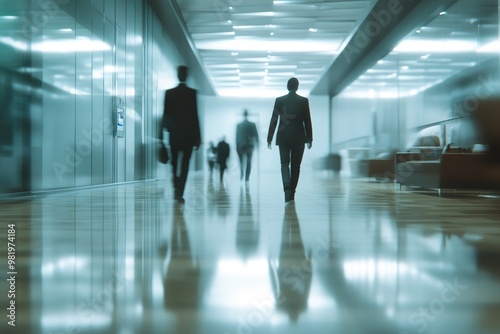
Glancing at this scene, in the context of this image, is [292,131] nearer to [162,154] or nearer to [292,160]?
[292,160]

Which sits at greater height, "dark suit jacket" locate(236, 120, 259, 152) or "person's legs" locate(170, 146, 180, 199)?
"dark suit jacket" locate(236, 120, 259, 152)

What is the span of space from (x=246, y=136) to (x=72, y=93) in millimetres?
4661

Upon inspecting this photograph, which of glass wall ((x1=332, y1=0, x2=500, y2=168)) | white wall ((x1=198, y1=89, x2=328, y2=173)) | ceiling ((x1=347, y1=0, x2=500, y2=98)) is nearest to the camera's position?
glass wall ((x1=332, y1=0, x2=500, y2=168))

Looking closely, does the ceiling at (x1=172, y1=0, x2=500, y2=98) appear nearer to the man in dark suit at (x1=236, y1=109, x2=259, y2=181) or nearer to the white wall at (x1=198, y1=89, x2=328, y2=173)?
the man in dark suit at (x1=236, y1=109, x2=259, y2=181)

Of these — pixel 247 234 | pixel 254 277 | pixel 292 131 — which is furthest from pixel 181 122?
pixel 254 277

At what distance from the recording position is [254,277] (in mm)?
2342

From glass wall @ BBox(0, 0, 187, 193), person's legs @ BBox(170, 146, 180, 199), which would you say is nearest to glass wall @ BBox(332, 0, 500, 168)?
person's legs @ BBox(170, 146, 180, 199)

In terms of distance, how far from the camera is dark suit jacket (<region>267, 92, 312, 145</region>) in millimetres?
6918

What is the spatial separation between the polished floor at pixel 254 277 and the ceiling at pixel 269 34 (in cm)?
1100

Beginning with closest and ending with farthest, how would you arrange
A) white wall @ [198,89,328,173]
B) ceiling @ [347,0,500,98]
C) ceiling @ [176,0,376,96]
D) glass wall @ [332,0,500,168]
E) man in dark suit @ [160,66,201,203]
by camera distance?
man in dark suit @ [160,66,201,203]
glass wall @ [332,0,500,168]
ceiling @ [347,0,500,98]
ceiling @ [176,0,376,96]
white wall @ [198,89,328,173]

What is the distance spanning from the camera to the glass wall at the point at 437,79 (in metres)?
10.6

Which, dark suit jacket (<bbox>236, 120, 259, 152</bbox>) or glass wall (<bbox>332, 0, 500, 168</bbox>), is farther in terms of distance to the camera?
dark suit jacket (<bbox>236, 120, 259, 152</bbox>)

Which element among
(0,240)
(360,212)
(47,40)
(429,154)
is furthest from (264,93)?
(0,240)

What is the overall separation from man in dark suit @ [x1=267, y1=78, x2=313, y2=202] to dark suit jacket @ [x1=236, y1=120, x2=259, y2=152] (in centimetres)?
565
